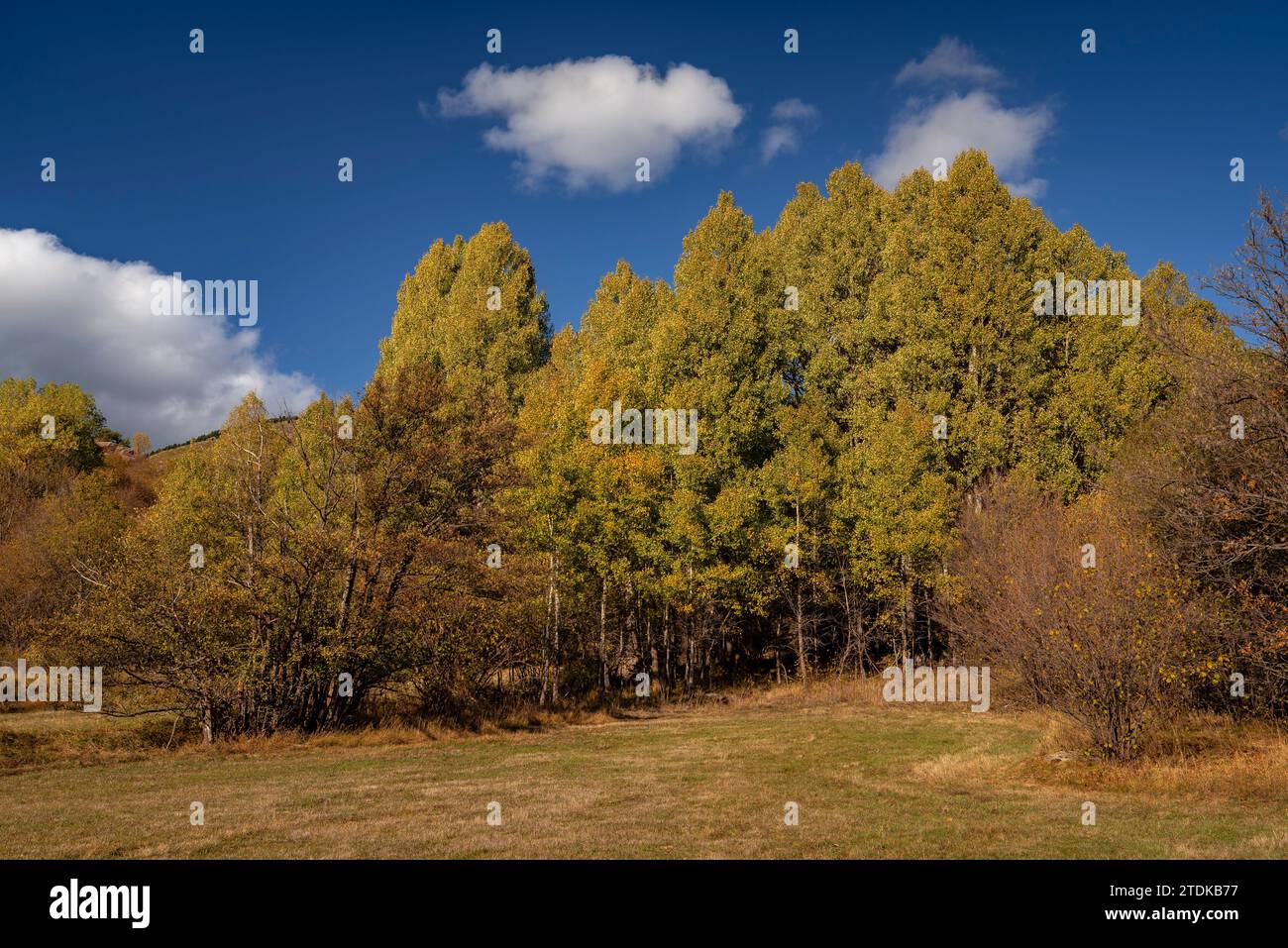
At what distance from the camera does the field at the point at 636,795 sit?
31.0ft

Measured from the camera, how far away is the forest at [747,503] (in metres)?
15.3

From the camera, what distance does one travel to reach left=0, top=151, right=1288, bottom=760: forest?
601 inches

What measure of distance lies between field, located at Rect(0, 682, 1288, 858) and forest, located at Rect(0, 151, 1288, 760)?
152cm

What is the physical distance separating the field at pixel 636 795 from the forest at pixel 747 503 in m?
1.52

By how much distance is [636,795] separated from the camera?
1311cm

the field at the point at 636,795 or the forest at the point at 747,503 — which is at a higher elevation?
the forest at the point at 747,503

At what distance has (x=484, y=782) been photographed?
14656 mm

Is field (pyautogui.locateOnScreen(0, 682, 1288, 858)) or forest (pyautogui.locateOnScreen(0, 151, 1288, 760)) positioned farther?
forest (pyautogui.locateOnScreen(0, 151, 1288, 760))

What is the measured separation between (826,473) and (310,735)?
20.3m

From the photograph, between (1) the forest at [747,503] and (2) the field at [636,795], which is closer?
(2) the field at [636,795]

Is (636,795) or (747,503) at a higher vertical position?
(747,503)

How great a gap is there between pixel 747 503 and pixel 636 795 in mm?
17721

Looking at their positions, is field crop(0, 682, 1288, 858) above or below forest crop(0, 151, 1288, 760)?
below
